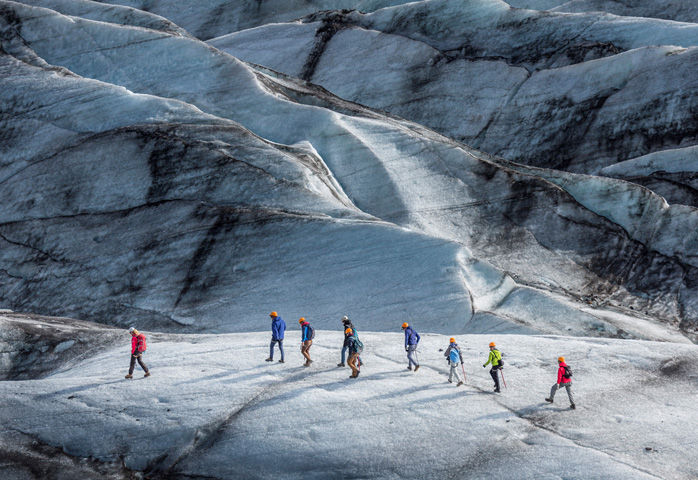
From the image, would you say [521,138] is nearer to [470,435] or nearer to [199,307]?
[199,307]

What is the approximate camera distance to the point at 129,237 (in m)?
30.2

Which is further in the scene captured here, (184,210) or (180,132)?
(180,132)

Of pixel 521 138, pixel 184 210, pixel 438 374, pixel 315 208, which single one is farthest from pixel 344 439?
pixel 521 138

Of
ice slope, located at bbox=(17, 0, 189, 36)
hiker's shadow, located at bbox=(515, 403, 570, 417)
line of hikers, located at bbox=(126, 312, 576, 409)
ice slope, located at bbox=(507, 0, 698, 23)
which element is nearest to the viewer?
hiker's shadow, located at bbox=(515, 403, 570, 417)

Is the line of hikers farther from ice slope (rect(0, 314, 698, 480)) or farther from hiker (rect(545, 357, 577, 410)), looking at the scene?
ice slope (rect(0, 314, 698, 480))

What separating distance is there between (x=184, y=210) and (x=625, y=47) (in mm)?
30564

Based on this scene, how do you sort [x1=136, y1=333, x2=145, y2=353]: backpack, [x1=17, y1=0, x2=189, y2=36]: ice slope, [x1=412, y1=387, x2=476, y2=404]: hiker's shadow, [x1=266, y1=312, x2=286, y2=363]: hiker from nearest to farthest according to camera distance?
1. [x1=412, y1=387, x2=476, y2=404]: hiker's shadow
2. [x1=136, y1=333, x2=145, y2=353]: backpack
3. [x1=266, y1=312, x2=286, y2=363]: hiker
4. [x1=17, y1=0, x2=189, y2=36]: ice slope

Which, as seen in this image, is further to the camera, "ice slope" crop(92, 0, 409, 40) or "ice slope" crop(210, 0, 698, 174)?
"ice slope" crop(92, 0, 409, 40)

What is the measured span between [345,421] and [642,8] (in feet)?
158

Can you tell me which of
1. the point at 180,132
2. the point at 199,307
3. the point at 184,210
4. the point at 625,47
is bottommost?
the point at 199,307

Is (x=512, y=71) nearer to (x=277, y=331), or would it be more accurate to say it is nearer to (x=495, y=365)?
(x=495, y=365)

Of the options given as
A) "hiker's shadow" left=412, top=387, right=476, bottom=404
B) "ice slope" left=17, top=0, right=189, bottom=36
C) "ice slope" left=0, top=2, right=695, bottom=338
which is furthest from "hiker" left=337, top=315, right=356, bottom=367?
"ice slope" left=17, top=0, right=189, bottom=36

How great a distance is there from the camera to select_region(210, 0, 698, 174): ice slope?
138 ft

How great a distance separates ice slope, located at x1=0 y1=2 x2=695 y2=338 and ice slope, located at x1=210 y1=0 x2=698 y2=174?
1017 cm
